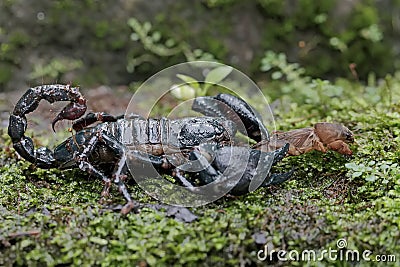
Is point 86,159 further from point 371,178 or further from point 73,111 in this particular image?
point 371,178

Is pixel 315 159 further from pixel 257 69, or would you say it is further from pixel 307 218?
pixel 257 69

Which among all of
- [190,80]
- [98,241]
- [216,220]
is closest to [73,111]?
[98,241]

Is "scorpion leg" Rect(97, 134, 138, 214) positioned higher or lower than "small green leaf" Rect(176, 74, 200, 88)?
lower

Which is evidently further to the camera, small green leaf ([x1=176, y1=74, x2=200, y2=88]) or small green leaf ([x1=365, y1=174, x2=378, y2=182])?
small green leaf ([x1=176, y1=74, x2=200, y2=88])

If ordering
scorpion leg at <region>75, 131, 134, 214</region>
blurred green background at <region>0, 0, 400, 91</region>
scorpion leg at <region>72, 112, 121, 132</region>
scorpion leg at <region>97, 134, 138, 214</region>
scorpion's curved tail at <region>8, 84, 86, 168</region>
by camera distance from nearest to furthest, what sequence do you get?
1. scorpion leg at <region>97, 134, 138, 214</region>
2. scorpion leg at <region>75, 131, 134, 214</region>
3. scorpion's curved tail at <region>8, 84, 86, 168</region>
4. scorpion leg at <region>72, 112, 121, 132</region>
5. blurred green background at <region>0, 0, 400, 91</region>

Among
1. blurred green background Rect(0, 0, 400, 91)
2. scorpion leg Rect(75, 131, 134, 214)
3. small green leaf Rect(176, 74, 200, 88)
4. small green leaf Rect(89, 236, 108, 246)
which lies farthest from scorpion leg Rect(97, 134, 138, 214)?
blurred green background Rect(0, 0, 400, 91)

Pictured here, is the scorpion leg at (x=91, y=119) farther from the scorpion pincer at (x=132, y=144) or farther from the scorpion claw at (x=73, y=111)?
the scorpion claw at (x=73, y=111)

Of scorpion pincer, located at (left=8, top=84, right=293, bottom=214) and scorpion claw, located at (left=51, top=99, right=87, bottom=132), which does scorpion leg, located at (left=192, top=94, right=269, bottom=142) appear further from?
scorpion claw, located at (left=51, top=99, right=87, bottom=132)
